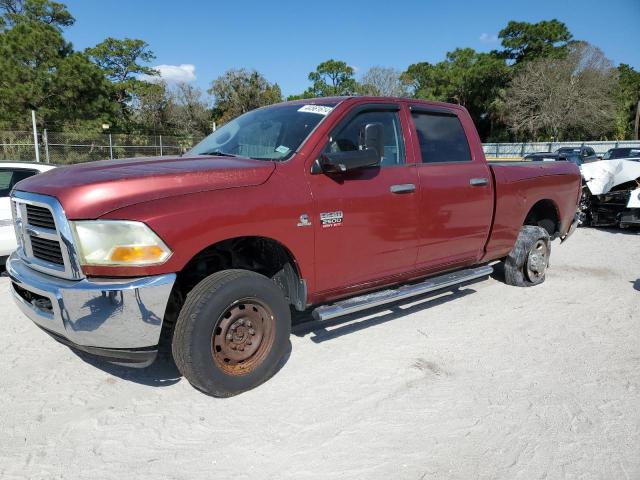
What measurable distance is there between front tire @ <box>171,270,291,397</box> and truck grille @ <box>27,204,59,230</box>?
3.09 ft

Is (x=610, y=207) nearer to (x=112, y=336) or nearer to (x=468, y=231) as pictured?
(x=468, y=231)

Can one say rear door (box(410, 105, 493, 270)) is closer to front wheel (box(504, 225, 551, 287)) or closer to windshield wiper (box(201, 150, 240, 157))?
front wheel (box(504, 225, 551, 287))

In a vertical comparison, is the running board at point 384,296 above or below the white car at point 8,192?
below

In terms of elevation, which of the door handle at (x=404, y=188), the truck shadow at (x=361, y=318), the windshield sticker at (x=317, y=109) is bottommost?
the truck shadow at (x=361, y=318)

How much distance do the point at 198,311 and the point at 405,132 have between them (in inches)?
96.0

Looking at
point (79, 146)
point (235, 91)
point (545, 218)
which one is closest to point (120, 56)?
point (235, 91)

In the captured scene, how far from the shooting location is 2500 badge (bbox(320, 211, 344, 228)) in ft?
11.5

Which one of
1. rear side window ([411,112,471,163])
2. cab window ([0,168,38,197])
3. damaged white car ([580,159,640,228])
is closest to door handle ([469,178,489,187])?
rear side window ([411,112,471,163])

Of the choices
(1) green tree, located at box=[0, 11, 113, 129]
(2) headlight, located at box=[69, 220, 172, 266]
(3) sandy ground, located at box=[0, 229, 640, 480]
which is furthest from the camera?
(1) green tree, located at box=[0, 11, 113, 129]

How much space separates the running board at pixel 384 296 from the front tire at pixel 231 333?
1.17 ft

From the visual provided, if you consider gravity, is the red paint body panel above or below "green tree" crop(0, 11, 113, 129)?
below

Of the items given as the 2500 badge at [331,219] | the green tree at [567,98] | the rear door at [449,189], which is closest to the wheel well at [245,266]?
the 2500 badge at [331,219]

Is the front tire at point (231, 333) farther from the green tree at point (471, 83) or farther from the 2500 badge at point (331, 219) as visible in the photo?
the green tree at point (471, 83)

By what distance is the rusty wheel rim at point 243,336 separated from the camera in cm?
316
